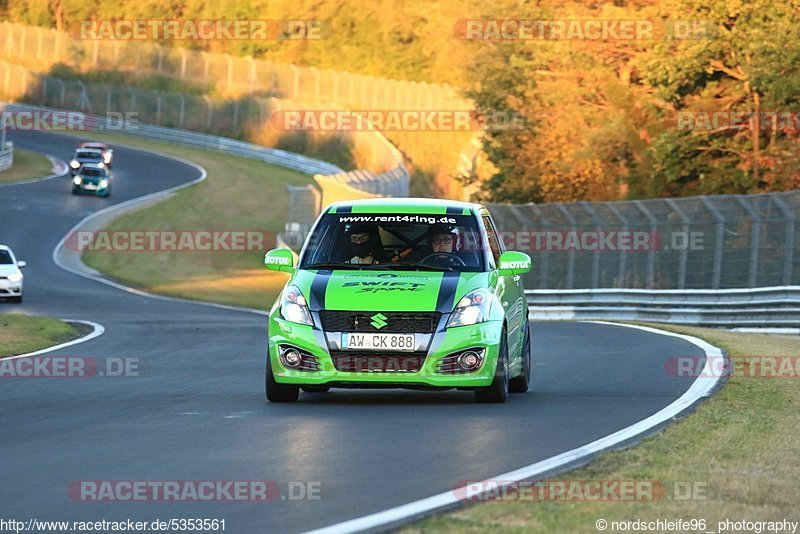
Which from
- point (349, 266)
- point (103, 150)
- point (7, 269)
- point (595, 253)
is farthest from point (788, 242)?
point (103, 150)

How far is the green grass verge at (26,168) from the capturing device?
7394 cm

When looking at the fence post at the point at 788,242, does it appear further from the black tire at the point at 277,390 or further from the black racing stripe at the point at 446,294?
the black tire at the point at 277,390

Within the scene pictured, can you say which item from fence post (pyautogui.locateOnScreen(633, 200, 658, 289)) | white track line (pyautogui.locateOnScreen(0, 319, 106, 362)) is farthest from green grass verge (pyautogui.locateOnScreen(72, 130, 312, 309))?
white track line (pyautogui.locateOnScreen(0, 319, 106, 362))

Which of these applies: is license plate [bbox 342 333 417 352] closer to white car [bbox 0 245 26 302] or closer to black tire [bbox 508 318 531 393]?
black tire [bbox 508 318 531 393]

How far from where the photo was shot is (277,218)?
6875 centimetres

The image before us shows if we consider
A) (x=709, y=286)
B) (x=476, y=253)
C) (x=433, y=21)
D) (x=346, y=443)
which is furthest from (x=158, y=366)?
(x=433, y=21)

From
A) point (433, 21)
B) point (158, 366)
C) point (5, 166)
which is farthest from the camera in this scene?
point (433, 21)

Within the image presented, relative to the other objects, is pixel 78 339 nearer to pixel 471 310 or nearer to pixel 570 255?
pixel 471 310

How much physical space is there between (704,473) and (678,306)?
2587 centimetres

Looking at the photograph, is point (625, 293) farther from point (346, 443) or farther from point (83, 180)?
point (83, 180)

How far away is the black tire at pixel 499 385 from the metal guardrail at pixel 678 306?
59.1 feet

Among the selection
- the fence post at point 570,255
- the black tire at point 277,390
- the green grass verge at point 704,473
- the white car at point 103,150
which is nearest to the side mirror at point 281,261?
the black tire at point 277,390

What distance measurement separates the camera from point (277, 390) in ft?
43.6

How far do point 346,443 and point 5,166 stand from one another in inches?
2724
